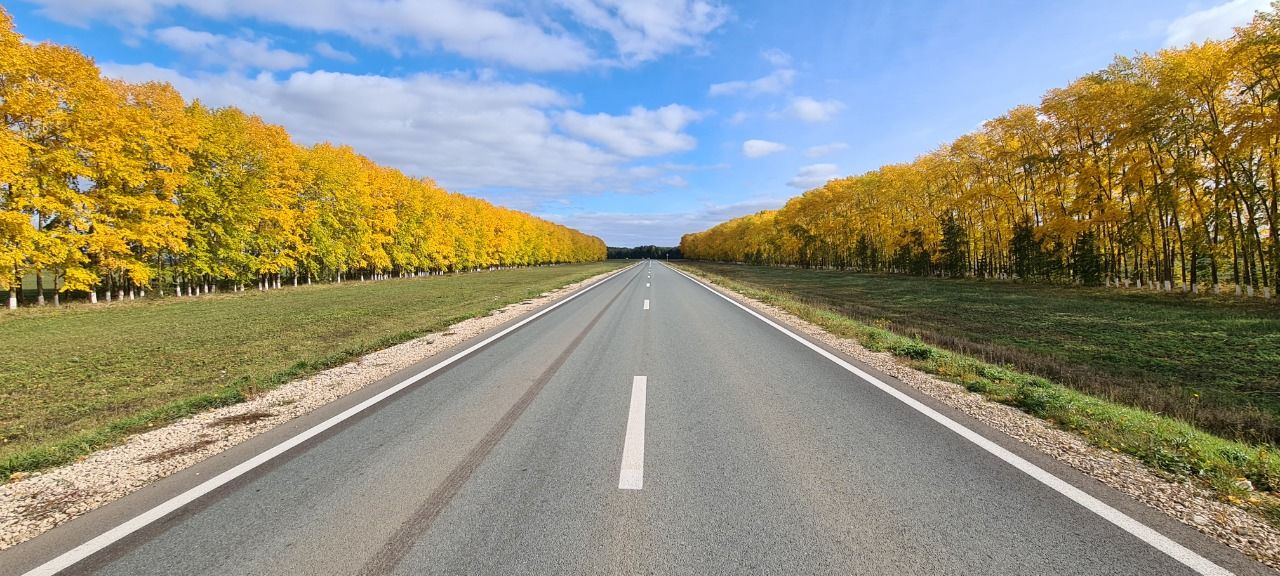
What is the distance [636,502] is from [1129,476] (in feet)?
12.5

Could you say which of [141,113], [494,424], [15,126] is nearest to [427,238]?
[141,113]

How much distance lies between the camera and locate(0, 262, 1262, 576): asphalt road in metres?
2.67

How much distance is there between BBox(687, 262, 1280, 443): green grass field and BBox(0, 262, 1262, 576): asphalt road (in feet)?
15.7

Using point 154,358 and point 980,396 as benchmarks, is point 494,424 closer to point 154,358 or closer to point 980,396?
point 980,396

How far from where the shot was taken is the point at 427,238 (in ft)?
177

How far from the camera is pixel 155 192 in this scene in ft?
81.5

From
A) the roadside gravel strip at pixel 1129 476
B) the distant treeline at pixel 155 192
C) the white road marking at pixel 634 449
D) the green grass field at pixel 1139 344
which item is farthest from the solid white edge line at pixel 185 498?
the distant treeline at pixel 155 192

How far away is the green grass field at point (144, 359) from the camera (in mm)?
5652

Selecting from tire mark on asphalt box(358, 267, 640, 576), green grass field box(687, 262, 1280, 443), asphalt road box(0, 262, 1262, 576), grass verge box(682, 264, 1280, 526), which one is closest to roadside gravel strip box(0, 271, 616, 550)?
asphalt road box(0, 262, 1262, 576)

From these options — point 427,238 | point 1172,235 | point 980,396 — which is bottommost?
point 980,396

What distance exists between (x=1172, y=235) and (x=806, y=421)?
107 ft

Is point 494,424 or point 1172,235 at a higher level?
point 1172,235

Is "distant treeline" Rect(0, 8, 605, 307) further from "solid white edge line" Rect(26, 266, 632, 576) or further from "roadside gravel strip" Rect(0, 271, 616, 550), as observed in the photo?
"solid white edge line" Rect(26, 266, 632, 576)

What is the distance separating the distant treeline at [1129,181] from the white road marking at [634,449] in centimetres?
2698
